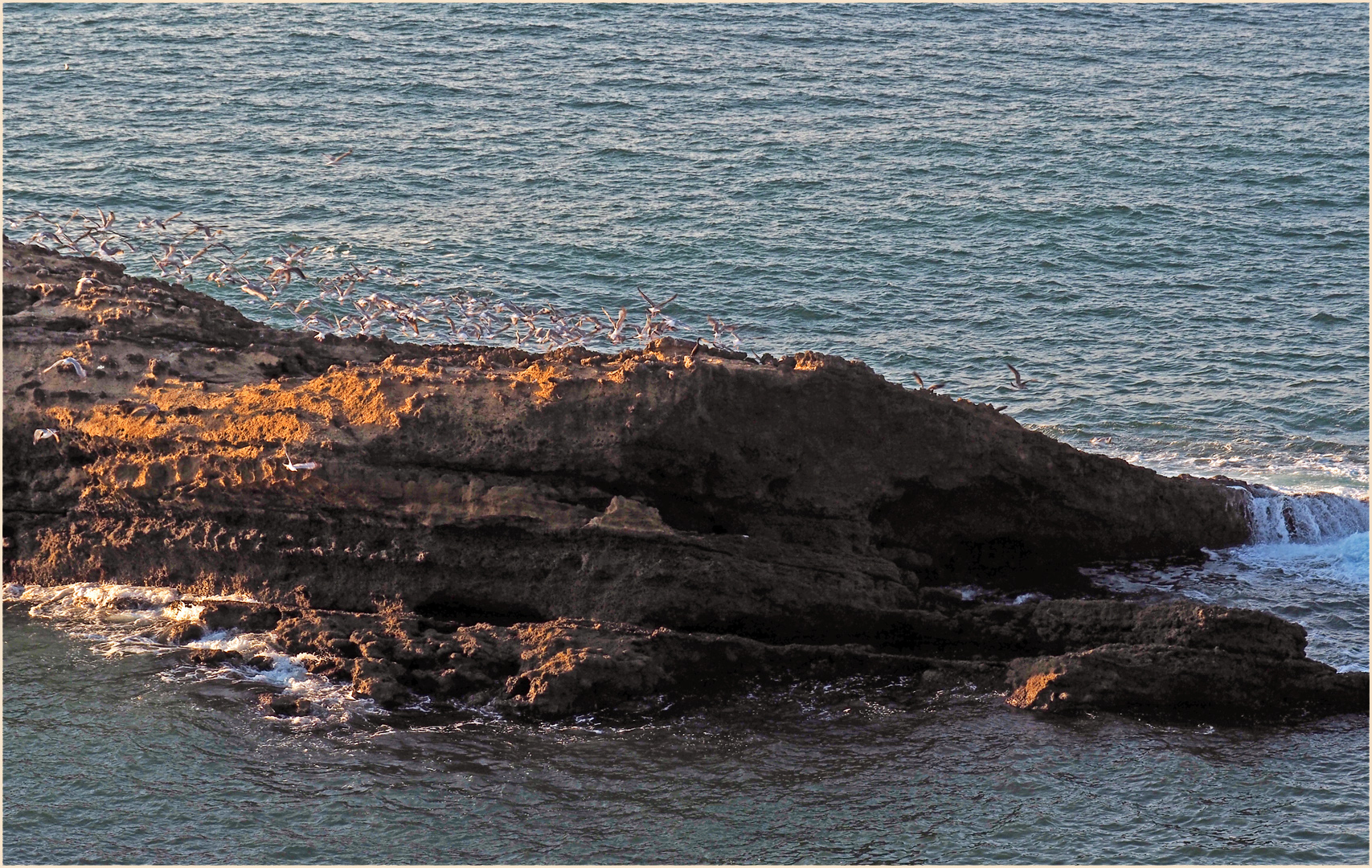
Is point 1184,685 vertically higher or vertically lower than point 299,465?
lower

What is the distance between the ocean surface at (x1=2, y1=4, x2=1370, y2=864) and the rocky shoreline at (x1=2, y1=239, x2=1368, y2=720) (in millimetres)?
717

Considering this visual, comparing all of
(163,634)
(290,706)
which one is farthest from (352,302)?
(290,706)

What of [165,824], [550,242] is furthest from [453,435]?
[550,242]

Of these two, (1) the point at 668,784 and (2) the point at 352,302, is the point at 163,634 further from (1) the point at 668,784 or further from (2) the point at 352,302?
Result: (2) the point at 352,302

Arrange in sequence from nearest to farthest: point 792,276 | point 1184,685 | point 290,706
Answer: point 290,706 < point 1184,685 < point 792,276

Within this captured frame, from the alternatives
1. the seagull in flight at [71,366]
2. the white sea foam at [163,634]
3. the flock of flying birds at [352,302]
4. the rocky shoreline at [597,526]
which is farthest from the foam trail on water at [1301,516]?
the seagull in flight at [71,366]

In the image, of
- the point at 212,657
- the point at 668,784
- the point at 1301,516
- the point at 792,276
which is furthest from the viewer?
the point at 792,276

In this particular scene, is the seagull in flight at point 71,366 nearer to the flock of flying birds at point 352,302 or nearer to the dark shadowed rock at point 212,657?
the dark shadowed rock at point 212,657

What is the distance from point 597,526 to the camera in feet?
66.1

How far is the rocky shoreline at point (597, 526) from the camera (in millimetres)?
19547

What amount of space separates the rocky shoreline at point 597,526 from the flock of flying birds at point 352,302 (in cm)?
616

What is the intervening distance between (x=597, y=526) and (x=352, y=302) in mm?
16023

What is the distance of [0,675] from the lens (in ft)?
65.1

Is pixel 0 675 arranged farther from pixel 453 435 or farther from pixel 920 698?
pixel 920 698
